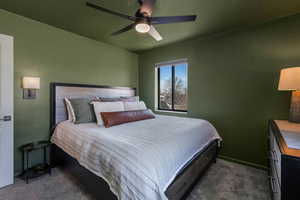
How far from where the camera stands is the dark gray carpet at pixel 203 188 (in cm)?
177

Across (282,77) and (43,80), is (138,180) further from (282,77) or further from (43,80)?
(43,80)

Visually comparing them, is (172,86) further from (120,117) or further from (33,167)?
(33,167)

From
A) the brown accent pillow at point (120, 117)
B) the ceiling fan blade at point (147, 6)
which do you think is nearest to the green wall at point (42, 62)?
the brown accent pillow at point (120, 117)

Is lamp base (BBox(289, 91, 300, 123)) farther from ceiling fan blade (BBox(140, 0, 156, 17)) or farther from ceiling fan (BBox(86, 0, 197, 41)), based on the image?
ceiling fan blade (BBox(140, 0, 156, 17))

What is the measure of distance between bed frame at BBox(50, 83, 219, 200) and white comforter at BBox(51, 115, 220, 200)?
118mm

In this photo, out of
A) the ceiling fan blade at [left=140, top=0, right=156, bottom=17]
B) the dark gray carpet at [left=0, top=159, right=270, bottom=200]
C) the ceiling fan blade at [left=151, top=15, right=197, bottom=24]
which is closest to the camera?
the ceiling fan blade at [left=140, top=0, right=156, bottom=17]

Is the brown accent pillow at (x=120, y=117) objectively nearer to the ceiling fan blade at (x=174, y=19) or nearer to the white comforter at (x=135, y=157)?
the white comforter at (x=135, y=157)

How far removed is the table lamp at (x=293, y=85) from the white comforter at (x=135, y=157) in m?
1.27

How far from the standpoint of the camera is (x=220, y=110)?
288cm

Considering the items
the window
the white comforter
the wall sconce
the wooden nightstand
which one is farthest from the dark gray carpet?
the window

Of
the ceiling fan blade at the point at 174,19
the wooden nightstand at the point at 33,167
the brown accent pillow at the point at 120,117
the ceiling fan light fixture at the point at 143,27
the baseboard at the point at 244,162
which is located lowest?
the baseboard at the point at 244,162

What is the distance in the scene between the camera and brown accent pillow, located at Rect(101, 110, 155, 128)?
2.11 metres

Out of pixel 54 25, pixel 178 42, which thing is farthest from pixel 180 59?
pixel 54 25

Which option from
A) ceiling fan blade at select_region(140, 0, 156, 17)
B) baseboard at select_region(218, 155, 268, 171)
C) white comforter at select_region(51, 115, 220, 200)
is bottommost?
baseboard at select_region(218, 155, 268, 171)
